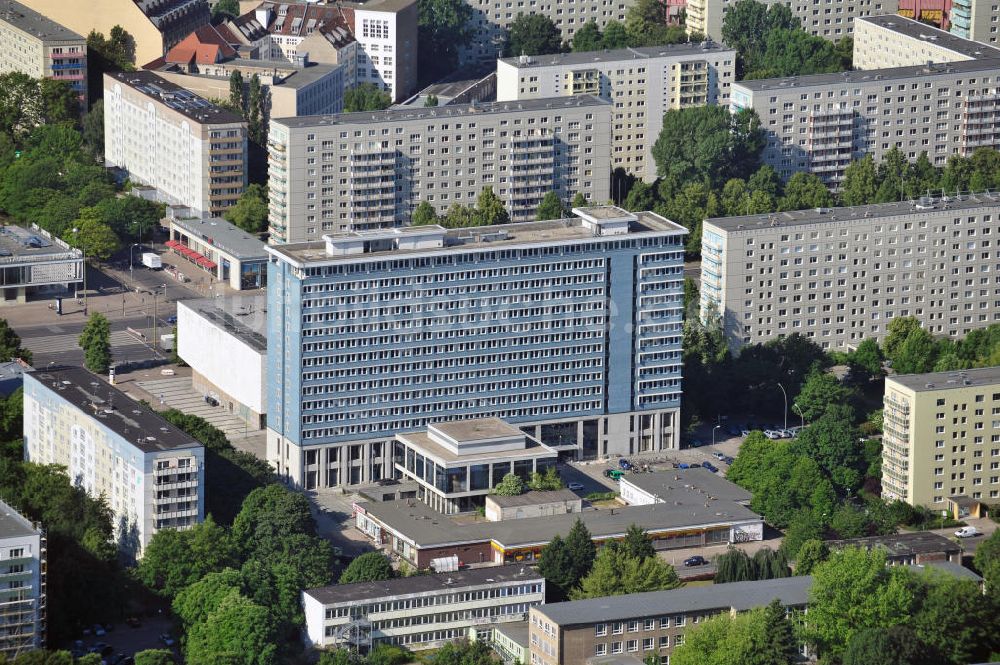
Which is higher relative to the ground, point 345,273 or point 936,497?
point 345,273

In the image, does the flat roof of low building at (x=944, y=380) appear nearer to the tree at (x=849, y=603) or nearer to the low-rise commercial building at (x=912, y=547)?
the low-rise commercial building at (x=912, y=547)

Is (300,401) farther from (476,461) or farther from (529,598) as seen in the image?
(529,598)

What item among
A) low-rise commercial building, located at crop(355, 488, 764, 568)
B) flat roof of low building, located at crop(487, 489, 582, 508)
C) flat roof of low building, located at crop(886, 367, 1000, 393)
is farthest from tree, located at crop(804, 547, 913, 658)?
flat roof of low building, located at crop(487, 489, 582, 508)

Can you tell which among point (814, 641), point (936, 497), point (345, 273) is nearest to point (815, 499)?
point (936, 497)

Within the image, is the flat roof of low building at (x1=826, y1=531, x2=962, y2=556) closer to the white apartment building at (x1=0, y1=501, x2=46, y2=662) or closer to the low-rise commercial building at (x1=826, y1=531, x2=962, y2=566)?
the low-rise commercial building at (x1=826, y1=531, x2=962, y2=566)

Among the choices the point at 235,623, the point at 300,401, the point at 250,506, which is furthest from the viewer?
the point at 300,401

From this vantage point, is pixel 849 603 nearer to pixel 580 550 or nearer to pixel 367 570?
pixel 580 550

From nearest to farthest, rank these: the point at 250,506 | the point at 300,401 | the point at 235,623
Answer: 1. the point at 235,623
2. the point at 250,506
3. the point at 300,401
